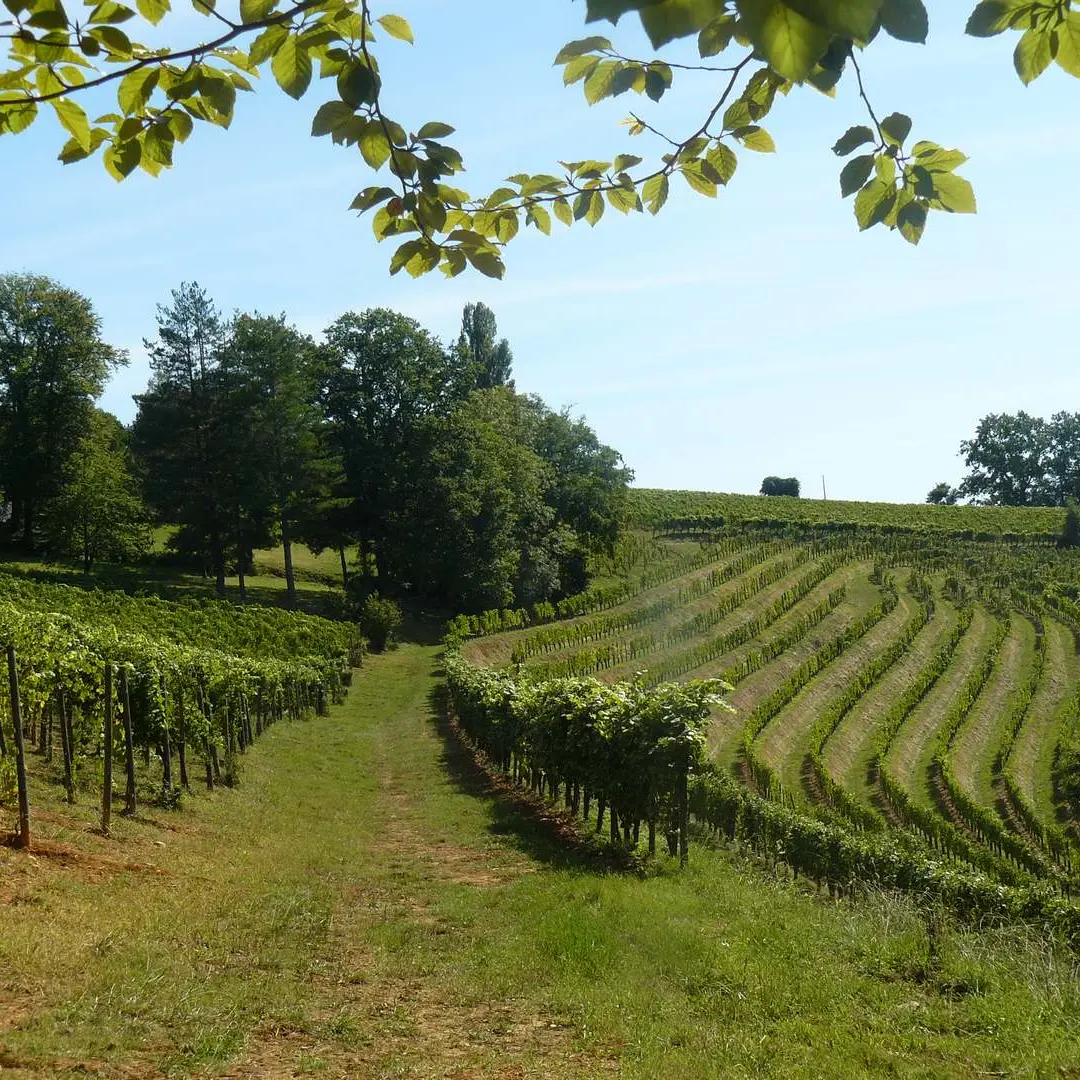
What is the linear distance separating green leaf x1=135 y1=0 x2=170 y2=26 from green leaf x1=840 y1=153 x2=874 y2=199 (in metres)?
1.60

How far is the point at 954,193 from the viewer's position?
6.64 feet

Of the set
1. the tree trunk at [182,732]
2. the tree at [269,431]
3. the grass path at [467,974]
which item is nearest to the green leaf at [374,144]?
the grass path at [467,974]

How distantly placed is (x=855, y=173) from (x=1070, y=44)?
0.56 meters

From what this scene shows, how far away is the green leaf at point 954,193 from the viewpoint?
2.01 metres

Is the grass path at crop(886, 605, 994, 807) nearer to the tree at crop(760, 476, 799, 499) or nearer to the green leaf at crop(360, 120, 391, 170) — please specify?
the green leaf at crop(360, 120, 391, 170)

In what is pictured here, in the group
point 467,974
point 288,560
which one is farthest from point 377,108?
point 288,560

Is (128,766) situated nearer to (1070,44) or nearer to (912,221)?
(912,221)

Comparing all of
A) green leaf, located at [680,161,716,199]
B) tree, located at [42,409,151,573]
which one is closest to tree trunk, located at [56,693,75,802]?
green leaf, located at [680,161,716,199]

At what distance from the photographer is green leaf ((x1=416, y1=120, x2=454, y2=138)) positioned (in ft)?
7.69

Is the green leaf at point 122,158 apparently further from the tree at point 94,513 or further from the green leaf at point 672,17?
the tree at point 94,513

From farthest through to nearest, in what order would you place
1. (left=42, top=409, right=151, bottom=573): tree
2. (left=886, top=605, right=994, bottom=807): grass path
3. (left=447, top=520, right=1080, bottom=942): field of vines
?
A: (left=42, top=409, right=151, bottom=573): tree, (left=886, top=605, right=994, bottom=807): grass path, (left=447, top=520, right=1080, bottom=942): field of vines

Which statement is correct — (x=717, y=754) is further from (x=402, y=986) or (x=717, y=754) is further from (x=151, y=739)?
(x=402, y=986)

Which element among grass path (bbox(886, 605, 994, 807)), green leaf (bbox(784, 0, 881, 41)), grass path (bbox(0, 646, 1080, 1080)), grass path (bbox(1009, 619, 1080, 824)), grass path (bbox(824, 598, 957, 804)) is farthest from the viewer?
grass path (bbox(824, 598, 957, 804))

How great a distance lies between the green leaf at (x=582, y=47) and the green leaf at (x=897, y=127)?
0.67 metres
